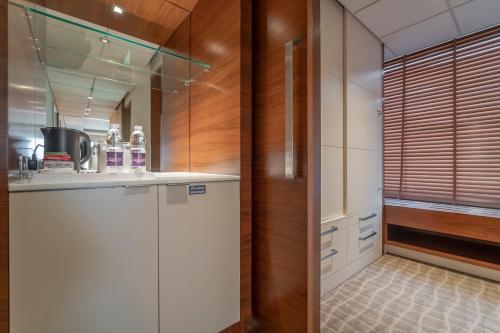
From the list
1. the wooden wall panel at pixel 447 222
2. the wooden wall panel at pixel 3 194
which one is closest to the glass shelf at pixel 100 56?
the wooden wall panel at pixel 3 194

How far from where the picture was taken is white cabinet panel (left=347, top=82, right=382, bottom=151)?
200 centimetres

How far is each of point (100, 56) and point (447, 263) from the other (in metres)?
3.43

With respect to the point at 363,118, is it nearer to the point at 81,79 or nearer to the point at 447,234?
the point at 447,234

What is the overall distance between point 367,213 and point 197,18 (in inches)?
89.8

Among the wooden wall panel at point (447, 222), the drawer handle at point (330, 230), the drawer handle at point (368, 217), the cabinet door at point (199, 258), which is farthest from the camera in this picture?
the drawer handle at point (368, 217)

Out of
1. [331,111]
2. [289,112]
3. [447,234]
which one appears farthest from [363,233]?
[289,112]

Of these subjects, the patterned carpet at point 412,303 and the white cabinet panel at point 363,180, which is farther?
the white cabinet panel at point 363,180

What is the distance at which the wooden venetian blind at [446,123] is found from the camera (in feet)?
7.18

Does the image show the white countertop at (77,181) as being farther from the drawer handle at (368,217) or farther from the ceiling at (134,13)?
the drawer handle at (368,217)

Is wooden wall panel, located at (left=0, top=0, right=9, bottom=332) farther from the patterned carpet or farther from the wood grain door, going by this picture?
the patterned carpet

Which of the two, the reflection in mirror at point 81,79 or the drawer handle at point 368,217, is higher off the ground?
the reflection in mirror at point 81,79

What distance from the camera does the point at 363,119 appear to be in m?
2.17

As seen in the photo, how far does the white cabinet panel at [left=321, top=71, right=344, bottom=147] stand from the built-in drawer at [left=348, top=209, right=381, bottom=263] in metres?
0.78

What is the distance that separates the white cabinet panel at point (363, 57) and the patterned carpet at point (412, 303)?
5.94ft
